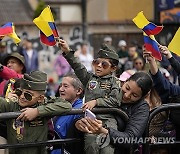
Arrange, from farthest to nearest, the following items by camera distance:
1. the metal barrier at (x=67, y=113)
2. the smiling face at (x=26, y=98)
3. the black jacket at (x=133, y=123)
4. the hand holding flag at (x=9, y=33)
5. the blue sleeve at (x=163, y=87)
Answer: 1. the blue sleeve at (x=163, y=87)
2. the hand holding flag at (x=9, y=33)
3. the black jacket at (x=133, y=123)
4. the smiling face at (x=26, y=98)
5. the metal barrier at (x=67, y=113)

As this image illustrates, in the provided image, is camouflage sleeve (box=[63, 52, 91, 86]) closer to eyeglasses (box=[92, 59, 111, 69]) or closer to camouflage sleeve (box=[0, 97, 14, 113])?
eyeglasses (box=[92, 59, 111, 69])

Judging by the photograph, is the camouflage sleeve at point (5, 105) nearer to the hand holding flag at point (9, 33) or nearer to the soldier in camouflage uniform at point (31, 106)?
the soldier in camouflage uniform at point (31, 106)

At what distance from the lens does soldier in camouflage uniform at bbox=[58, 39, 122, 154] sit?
15.5ft

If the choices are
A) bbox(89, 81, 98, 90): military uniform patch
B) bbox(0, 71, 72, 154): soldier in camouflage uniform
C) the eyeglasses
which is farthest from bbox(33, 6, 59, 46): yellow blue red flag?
bbox(0, 71, 72, 154): soldier in camouflage uniform

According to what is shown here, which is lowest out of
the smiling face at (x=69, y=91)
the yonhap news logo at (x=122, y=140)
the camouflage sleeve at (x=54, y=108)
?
the yonhap news logo at (x=122, y=140)

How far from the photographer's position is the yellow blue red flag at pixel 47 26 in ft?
16.9

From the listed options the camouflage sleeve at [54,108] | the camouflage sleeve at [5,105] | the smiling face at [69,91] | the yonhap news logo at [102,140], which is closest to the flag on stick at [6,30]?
the smiling face at [69,91]

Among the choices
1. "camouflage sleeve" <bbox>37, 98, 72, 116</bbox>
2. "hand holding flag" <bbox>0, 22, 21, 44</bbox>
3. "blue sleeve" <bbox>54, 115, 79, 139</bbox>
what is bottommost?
"blue sleeve" <bbox>54, 115, 79, 139</bbox>

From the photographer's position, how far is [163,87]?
5652mm

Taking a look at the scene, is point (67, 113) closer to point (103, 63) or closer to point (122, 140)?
Answer: point (122, 140)

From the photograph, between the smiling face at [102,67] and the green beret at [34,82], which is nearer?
the green beret at [34,82]

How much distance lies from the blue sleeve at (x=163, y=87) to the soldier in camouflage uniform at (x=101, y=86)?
54cm

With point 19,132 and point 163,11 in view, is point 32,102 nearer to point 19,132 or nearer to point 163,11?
point 19,132

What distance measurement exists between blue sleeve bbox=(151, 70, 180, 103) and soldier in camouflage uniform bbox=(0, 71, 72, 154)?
139 centimetres
